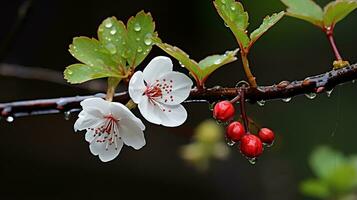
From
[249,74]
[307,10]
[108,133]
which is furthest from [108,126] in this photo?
[307,10]

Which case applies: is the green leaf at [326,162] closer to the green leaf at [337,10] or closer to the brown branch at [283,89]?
the green leaf at [337,10]

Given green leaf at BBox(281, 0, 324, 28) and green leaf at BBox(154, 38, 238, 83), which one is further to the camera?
green leaf at BBox(281, 0, 324, 28)

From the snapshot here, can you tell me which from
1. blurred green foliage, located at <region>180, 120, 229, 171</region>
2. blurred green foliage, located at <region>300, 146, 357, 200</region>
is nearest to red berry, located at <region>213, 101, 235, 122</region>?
blurred green foliage, located at <region>300, 146, 357, 200</region>

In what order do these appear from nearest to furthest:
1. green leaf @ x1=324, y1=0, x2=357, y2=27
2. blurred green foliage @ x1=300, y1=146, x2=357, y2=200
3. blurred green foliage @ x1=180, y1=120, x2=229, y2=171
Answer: green leaf @ x1=324, y1=0, x2=357, y2=27
blurred green foliage @ x1=300, y1=146, x2=357, y2=200
blurred green foliage @ x1=180, y1=120, x2=229, y2=171

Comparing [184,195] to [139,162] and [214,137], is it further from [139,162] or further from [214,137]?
[214,137]

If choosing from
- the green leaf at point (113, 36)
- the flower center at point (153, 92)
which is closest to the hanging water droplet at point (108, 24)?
the green leaf at point (113, 36)

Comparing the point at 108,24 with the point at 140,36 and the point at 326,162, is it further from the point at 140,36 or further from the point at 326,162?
the point at 326,162

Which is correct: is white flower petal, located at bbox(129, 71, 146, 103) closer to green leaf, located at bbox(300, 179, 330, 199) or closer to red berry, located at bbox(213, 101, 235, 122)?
red berry, located at bbox(213, 101, 235, 122)
